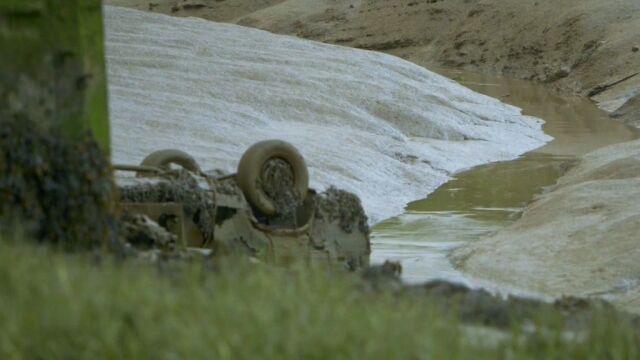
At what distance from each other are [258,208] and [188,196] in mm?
745

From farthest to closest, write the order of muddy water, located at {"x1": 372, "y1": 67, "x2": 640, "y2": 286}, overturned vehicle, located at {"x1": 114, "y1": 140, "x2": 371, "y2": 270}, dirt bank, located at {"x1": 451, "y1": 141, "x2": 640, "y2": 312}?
muddy water, located at {"x1": 372, "y1": 67, "x2": 640, "y2": 286} < dirt bank, located at {"x1": 451, "y1": 141, "x2": 640, "y2": 312} < overturned vehicle, located at {"x1": 114, "y1": 140, "x2": 371, "y2": 270}

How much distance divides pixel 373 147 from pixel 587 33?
65.5 feet

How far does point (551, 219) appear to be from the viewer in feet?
51.2

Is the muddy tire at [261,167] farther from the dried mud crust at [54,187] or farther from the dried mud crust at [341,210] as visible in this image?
the dried mud crust at [54,187]

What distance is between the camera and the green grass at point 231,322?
179 inches

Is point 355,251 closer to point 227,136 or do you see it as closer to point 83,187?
point 83,187

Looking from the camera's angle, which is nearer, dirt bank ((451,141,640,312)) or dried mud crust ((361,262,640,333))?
dried mud crust ((361,262,640,333))

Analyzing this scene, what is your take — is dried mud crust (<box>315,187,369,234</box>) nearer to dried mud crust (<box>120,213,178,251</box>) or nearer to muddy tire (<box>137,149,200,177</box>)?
muddy tire (<box>137,149,200,177</box>)

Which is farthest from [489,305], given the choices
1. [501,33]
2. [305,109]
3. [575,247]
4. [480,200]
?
[501,33]

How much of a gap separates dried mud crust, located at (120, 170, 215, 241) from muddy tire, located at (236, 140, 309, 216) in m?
0.44

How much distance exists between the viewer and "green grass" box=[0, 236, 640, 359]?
4.55 m

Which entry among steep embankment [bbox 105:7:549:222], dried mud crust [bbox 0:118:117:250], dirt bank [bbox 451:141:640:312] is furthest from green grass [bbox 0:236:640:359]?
steep embankment [bbox 105:7:549:222]

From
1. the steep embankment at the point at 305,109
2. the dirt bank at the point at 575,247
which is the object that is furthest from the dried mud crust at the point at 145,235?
the steep embankment at the point at 305,109

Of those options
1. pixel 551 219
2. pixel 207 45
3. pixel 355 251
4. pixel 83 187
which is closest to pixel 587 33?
pixel 207 45
